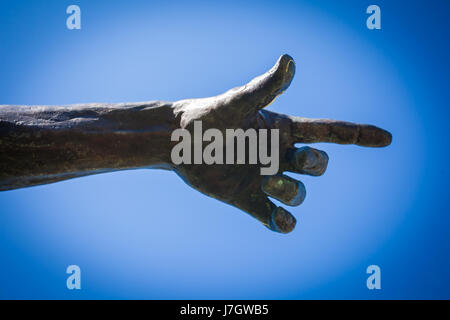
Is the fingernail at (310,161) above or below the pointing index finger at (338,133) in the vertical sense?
below

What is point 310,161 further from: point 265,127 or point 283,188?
point 265,127

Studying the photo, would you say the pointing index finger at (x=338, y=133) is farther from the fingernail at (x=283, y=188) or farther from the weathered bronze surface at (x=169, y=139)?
the fingernail at (x=283, y=188)

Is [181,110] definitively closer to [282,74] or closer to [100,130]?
[100,130]

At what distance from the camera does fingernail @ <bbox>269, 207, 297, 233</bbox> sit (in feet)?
6.74

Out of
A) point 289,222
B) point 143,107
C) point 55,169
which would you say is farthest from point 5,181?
point 289,222

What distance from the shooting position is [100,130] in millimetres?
2125

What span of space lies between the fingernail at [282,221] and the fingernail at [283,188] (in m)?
0.08

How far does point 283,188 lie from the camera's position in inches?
79.2

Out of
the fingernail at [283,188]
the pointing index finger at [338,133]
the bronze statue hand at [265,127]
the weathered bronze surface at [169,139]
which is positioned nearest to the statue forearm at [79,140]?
the weathered bronze surface at [169,139]

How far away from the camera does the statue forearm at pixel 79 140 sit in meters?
1.96

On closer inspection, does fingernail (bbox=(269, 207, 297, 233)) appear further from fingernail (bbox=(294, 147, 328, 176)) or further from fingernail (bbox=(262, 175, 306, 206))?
fingernail (bbox=(294, 147, 328, 176))

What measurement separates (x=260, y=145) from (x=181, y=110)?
554 millimetres

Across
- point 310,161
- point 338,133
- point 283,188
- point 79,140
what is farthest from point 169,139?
point 338,133

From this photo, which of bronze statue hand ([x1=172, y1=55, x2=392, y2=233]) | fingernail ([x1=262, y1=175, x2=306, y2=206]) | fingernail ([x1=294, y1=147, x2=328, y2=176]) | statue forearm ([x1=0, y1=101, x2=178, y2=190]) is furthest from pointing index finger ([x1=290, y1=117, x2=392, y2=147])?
statue forearm ([x1=0, y1=101, x2=178, y2=190])
